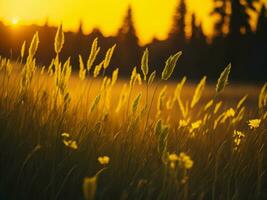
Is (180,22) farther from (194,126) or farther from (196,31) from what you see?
(194,126)

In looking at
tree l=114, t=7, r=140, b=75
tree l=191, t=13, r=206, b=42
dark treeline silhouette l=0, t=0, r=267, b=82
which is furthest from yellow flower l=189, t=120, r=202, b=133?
tree l=191, t=13, r=206, b=42

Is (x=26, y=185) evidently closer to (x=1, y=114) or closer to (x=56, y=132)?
(x=56, y=132)

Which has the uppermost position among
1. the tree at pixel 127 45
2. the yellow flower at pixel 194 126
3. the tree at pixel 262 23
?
the yellow flower at pixel 194 126

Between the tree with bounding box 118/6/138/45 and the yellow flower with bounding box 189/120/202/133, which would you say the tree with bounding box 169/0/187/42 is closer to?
the tree with bounding box 118/6/138/45

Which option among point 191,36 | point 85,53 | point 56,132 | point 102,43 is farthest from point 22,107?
point 102,43

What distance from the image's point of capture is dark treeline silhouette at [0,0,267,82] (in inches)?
1641

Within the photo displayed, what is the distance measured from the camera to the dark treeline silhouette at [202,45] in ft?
137

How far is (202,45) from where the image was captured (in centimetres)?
5688

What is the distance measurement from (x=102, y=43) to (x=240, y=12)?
40.3 m

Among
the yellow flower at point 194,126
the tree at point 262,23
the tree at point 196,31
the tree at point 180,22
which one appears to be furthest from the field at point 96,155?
the tree at point 196,31

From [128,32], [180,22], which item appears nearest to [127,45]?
[128,32]

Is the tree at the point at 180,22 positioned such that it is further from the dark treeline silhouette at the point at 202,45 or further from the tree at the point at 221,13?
the tree at the point at 221,13

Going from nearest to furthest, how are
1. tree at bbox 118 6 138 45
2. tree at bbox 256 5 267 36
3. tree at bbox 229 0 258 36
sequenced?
tree at bbox 229 0 258 36
tree at bbox 256 5 267 36
tree at bbox 118 6 138 45

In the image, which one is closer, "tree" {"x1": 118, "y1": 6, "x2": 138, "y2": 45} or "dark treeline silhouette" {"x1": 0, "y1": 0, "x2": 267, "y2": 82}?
"dark treeline silhouette" {"x1": 0, "y1": 0, "x2": 267, "y2": 82}
